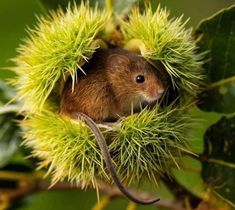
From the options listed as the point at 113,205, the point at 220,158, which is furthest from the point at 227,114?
the point at 113,205

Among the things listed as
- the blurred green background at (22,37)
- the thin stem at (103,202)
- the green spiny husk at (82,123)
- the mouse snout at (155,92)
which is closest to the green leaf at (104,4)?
the green spiny husk at (82,123)

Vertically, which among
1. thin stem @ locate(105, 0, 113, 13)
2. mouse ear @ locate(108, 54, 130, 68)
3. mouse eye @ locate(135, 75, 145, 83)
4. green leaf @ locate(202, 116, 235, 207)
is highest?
thin stem @ locate(105, 0, 113, 13)

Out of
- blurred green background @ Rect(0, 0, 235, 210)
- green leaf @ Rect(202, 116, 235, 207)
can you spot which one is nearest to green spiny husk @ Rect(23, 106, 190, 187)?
green leaf @ Rect(202, 116, 235, 207)

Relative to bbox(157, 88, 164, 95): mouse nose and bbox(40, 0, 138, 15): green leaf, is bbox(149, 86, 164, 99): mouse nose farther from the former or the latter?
bbox(40, 0, 138, 15): green leaf

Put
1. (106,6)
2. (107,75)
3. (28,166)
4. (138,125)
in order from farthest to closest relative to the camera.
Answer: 1. (28,166)
2. (106,6)
3. (107,75)
4. (138,125)

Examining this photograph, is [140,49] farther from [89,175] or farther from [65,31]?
[89,175]

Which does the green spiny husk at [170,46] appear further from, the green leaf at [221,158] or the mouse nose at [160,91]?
the green leaf at [221,158]

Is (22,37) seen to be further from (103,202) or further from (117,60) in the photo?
(117,60)
